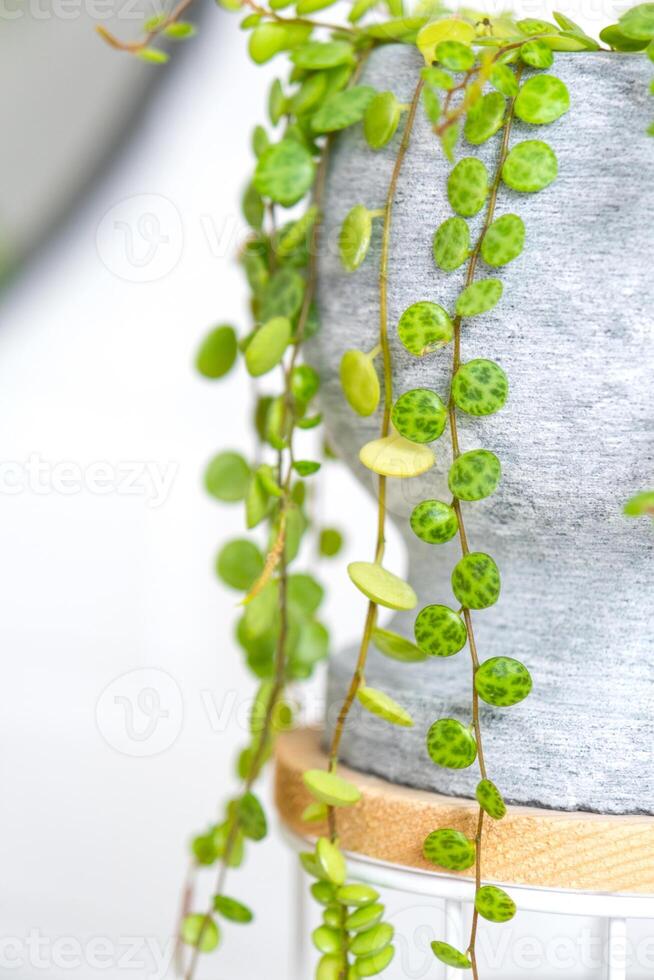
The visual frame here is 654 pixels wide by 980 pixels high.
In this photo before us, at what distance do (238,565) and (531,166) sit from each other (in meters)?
0.33

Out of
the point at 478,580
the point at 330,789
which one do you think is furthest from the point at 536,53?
the point at 330,789

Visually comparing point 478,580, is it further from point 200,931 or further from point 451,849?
point 200,931

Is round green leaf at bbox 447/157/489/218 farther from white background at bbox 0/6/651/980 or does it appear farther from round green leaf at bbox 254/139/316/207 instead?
white background at bbox 0/6/651/980

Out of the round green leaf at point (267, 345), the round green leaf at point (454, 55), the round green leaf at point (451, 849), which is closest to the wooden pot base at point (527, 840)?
the round green leaf at point (451, 849)

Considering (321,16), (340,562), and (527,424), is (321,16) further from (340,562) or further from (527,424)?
(527,424)

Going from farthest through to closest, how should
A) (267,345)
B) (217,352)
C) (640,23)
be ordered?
(217,352)
(267,345)
(640,23)

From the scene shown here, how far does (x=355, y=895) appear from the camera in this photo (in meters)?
0.51

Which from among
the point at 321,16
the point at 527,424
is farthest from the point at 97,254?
the point at 527,424

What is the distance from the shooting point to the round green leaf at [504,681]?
17.9 inches

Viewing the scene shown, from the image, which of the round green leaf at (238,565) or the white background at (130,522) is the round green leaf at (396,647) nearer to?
the round green leaf at (238,565)

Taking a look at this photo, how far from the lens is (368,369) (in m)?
0.51

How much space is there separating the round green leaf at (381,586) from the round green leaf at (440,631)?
19 millimetres

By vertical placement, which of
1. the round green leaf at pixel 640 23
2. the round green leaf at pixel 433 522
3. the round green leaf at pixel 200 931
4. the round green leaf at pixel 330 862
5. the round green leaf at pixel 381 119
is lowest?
the round green leaf at pixel 200 931

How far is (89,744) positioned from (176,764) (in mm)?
112
